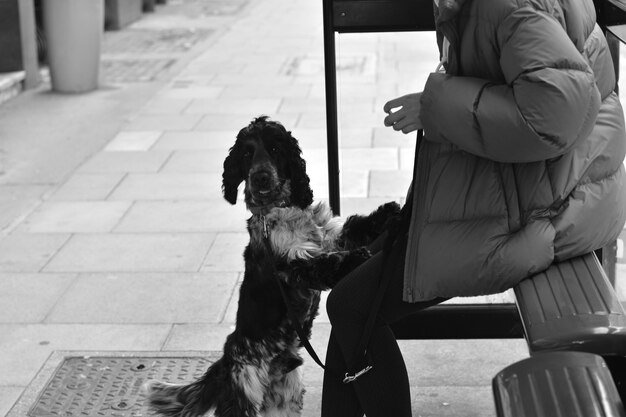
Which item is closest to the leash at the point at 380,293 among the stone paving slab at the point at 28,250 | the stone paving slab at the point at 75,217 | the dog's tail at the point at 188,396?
the dog's tail at the point at 188,396

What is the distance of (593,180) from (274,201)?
1.19 meters

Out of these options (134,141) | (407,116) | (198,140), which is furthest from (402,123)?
(134,141)

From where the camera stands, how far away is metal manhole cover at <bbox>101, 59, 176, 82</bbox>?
39.3ft

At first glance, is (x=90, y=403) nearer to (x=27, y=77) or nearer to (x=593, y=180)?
(x=593, y=180)

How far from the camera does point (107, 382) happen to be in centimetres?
448

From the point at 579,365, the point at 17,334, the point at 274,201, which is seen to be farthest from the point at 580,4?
the point at 17,334

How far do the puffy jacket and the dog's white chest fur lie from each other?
25.2 inches

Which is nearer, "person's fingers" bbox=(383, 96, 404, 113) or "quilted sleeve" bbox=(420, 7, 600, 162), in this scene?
"quilted sleeve" bbox=(420, 7, 600, 162)

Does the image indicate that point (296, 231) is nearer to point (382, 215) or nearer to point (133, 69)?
point (382, 215)

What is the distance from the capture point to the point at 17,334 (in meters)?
5.01

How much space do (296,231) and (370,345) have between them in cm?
55

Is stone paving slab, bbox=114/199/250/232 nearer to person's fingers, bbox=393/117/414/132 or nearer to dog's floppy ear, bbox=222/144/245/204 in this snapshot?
dog's floppy ear, bbox=222/144/245/204

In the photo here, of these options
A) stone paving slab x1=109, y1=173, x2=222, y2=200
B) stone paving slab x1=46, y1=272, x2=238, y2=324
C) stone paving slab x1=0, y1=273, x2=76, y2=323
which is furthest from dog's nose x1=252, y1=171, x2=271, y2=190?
stone paving slab x1=109, y1=173, x2=222, y2=200

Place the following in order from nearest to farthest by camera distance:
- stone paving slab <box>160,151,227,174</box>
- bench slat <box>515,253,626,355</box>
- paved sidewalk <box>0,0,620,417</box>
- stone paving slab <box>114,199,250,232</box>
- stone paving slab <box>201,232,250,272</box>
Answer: bench slat <box>515,253,626,355</box>, paved sidewalk <box>0,0,620,417</box>, stone paving slab <box>201,232,250,272</box>, stone paving slab <box>114,199,250,232</box>, stone paving slab <box>160,151,227,174</box>
